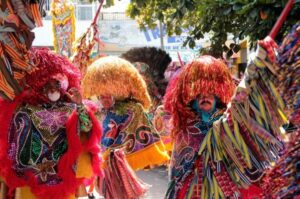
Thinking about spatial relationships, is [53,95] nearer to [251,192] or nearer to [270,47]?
[251,192]

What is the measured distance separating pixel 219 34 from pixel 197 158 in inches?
102

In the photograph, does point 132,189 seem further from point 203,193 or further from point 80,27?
point 80,27

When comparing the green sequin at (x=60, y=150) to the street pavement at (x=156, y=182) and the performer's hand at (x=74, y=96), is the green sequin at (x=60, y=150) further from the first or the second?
the street pavement at (x=156, y=182)

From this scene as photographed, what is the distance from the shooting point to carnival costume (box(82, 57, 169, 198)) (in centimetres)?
478

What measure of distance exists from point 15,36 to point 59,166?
93 centimetres

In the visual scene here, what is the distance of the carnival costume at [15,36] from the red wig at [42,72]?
0.29 meters

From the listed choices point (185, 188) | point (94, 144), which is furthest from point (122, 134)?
point (185, 188)

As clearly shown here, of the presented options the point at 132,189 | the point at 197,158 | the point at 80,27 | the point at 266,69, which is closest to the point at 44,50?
the point at 197,158

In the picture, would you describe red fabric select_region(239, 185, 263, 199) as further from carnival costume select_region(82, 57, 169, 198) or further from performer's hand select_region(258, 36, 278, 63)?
carnival costume select_region(82, 57, 169, 198)

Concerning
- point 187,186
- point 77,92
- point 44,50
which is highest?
point 44,50

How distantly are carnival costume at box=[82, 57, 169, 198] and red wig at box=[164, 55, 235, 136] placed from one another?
1.38m

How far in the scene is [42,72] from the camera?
362cm

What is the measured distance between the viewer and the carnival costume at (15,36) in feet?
9.78

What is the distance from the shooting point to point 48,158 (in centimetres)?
352
